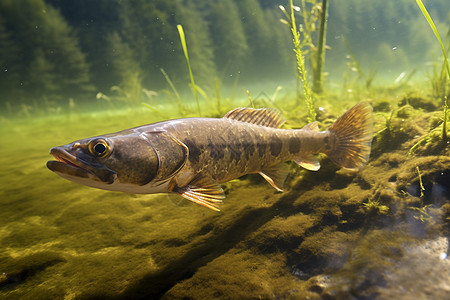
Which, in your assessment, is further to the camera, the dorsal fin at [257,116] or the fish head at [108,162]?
the dorsal fin at [257,116]

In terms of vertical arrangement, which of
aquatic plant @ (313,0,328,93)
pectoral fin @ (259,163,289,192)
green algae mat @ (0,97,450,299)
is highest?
aquatic plant @ (313,0,328,93)

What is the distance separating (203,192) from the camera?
218cm

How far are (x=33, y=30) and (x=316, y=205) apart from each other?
23.5 m

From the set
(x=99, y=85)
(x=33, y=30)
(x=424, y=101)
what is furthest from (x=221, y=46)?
(x=424, y=101)

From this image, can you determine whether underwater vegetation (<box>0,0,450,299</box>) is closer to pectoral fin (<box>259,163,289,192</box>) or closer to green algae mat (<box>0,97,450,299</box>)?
green algae mat (<box>0,97,450,299</box>)

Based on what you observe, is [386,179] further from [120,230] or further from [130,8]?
[130,8]

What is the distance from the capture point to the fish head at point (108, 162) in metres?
1.78

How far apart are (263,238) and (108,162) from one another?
142 cm

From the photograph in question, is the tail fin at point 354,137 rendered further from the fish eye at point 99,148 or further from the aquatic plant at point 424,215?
the fish eye at point 99,148

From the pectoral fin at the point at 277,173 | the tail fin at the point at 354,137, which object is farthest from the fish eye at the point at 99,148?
the tail fin at the point at 354,137

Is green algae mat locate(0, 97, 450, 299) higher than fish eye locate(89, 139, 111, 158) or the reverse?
the reverse

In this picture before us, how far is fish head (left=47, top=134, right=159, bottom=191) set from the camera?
70.0 inches

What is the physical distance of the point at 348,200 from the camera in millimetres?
2422

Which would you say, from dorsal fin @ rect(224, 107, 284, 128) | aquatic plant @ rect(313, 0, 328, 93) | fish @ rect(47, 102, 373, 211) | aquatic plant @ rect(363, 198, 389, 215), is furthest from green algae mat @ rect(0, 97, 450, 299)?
aquatic plant @ rect(313, 0, 328, 93)
